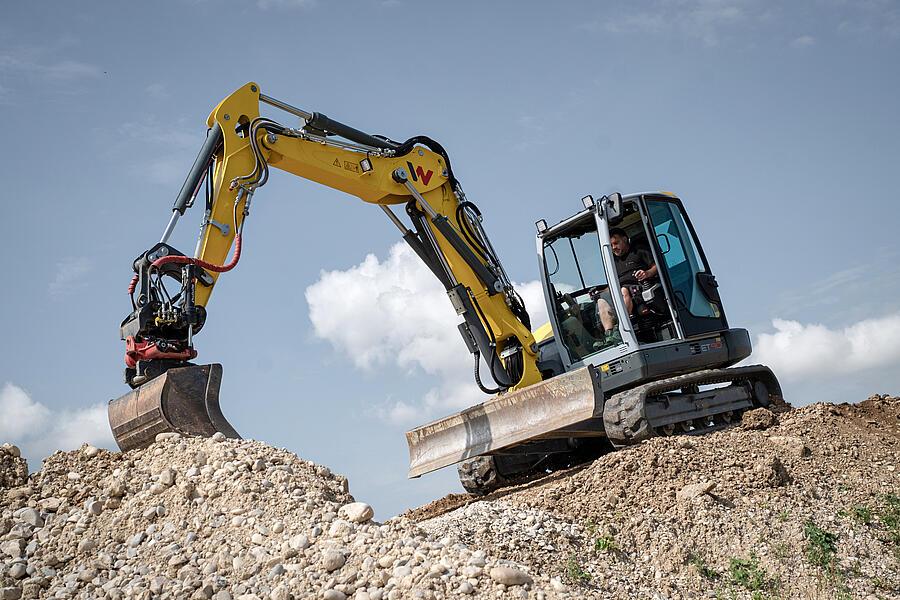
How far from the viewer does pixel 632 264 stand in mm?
8320

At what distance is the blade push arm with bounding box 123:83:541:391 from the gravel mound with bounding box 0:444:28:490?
1819mm

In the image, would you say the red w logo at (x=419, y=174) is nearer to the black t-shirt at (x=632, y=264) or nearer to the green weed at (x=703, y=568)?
the black t-shirt at (x=632, y=264)

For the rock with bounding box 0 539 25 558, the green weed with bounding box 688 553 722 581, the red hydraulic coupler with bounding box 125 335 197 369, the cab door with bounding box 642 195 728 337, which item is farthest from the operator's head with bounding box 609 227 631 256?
the rock with bounding box 0 539 25 558

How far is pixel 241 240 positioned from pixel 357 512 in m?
2.69

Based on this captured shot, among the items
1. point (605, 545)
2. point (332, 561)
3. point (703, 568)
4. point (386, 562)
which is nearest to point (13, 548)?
point (332, 561)

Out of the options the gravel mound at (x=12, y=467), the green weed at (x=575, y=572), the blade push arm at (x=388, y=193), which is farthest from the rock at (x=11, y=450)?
the green weed at (x=575, y=572)

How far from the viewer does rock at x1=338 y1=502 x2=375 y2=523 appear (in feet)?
15.7

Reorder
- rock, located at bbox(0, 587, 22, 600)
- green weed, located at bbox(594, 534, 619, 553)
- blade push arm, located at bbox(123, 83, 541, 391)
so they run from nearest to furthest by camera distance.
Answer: rock, located at bbox(0, 587, 22, 600) → green weed, located at bbox(594, 534, 619, 553) → blade push arm, located at bbox(123, 83, 541, 391)

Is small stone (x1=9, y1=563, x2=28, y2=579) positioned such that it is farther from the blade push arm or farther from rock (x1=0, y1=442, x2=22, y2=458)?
the blade push arm

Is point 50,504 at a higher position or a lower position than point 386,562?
higher

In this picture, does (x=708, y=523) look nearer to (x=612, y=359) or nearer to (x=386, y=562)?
(x=612, y=359)

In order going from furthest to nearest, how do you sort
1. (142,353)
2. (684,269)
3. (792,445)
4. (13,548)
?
(684,269) → (792,445) → (142,353) → (13,548)

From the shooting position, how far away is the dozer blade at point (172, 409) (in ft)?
18.7

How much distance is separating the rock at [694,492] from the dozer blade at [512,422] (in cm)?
106
